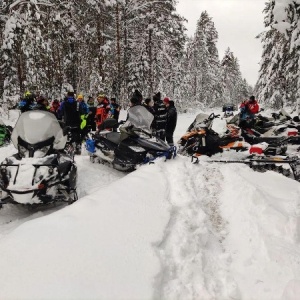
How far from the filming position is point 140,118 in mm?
7562

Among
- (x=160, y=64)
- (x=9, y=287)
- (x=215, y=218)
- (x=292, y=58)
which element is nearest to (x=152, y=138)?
(x=215, y=218)

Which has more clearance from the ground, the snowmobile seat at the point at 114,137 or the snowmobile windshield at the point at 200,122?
the snowmobile windshield at the point at 200,122

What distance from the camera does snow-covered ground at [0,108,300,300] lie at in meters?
2.71

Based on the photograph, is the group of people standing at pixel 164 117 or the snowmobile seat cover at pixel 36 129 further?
the group of people standing at pixel 164 117

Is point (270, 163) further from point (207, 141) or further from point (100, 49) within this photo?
point (100, 49)

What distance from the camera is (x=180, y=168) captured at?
6.78 m

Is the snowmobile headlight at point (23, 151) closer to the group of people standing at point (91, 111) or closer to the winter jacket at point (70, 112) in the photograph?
the group of people standing at point (91, 111)

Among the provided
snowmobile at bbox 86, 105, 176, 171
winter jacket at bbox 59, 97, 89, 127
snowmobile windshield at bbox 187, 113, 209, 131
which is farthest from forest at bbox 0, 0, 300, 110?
winter jacket at bbox 59, 97, 89, 127

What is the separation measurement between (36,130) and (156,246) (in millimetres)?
3111

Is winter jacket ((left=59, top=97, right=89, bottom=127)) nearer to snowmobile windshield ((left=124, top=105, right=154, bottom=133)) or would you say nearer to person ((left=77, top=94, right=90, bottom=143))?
person ((left=77, top=94, right=90, bottom=143))

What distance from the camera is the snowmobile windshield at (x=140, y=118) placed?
7.47 meters

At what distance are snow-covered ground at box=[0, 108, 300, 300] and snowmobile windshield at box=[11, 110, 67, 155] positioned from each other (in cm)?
111

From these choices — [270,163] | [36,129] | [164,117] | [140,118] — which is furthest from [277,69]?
[36,129]

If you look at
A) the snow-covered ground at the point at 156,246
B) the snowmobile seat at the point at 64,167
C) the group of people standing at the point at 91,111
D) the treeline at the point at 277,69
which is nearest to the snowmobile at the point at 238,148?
the group of people standing at the point at 91,111
